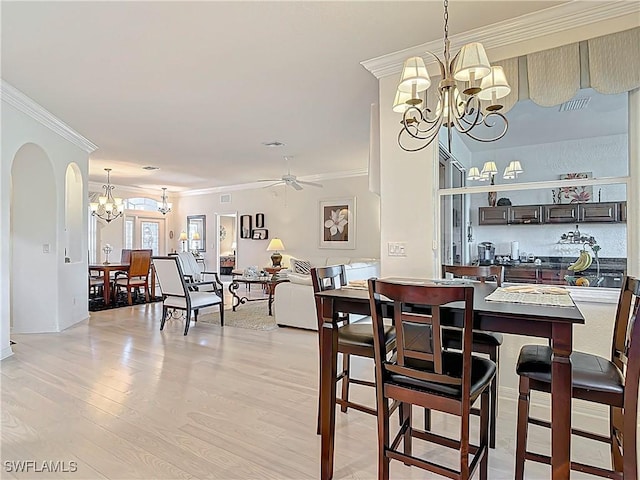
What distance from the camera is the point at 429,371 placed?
1.62 meters

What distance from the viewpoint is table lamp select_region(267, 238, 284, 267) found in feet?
28.5

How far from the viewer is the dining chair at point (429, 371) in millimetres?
1453

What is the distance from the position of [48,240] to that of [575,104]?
5740 millimetres

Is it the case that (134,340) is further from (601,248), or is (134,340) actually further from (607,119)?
(607,119)

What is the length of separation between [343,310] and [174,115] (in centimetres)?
370

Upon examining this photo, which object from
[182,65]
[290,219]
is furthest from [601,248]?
[290,219]

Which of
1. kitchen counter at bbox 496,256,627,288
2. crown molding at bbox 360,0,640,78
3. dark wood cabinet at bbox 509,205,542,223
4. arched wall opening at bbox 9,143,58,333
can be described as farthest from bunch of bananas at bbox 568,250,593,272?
arched wall opening at bbox 9,143,58,333

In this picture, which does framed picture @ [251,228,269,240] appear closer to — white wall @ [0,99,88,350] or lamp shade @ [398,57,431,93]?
white wall @ [0,99,88,350]

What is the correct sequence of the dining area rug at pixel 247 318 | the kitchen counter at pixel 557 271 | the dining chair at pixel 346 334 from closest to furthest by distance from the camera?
the dining chair at pixel 346 334 < the kitchen counter at pixel 557 271 < the dining area rug at pixel 247 318

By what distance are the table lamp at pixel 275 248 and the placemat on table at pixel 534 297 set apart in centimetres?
684

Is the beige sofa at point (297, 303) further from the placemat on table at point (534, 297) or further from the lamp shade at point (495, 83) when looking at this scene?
the lamp shade at point (495, 83)

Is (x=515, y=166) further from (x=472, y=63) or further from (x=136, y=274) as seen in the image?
(x=136, y=274)

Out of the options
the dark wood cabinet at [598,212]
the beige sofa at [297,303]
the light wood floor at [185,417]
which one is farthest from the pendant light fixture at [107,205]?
the dark wood cabinet at [598,212]

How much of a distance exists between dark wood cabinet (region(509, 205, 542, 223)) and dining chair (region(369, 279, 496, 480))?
158cm
